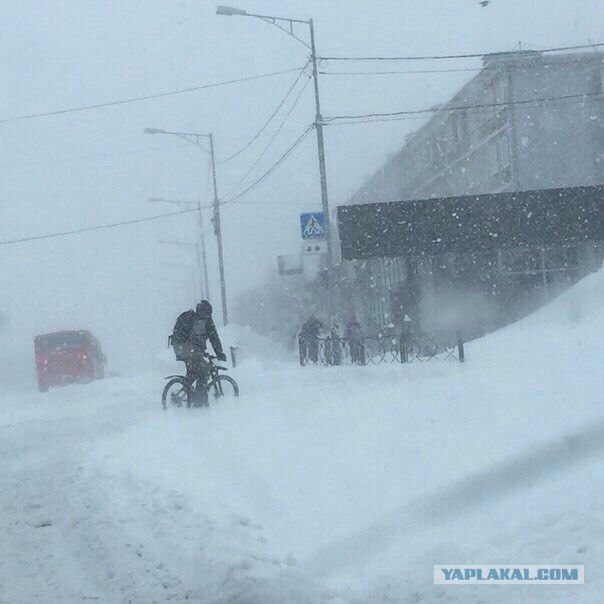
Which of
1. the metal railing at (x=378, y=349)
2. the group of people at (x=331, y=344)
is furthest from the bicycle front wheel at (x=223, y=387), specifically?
the group of people at (x=331, y=344)

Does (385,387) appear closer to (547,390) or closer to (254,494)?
(547,390)

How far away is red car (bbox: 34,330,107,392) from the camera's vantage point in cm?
4275

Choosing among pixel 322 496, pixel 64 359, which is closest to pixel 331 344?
pixel 64 359

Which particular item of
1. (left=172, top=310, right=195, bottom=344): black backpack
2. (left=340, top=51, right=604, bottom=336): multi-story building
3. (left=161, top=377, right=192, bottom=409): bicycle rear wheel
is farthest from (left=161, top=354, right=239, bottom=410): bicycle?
(left=340, top=51, right=604, bottom=336): multi-story building

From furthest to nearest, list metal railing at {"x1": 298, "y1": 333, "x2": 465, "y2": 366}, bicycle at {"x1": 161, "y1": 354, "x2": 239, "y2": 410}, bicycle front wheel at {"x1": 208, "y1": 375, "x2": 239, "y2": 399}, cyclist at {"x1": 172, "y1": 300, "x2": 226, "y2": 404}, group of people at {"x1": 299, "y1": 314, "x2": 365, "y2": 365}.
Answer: group of people at {"x1": 299, "y1": 314, "x2": 365, "y2": 365} → metal railing at {"x1": 298, "y1": 333, "x2": 465, "y2": 366} → bicycle front wheel at {"x1": 208, "y1": 375, "x2": 239, "y2": 399} → cyclist at {"x1": 172, "y1": 300, "x2": 226, "y2": 404} → bicycle at {"x1": 161, "y1": 354, "x2": 239, "y2": 410}

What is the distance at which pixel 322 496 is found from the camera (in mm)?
9711

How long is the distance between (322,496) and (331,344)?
19274 mm

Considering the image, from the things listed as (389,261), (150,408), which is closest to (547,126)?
(389,261)

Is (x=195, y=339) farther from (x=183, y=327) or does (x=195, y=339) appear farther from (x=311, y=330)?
(x=311, y=330)

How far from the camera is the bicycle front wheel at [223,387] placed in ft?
57.2

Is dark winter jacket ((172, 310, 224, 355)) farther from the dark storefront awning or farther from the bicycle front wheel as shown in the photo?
the dark storefront awning

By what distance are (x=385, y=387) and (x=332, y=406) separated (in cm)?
190

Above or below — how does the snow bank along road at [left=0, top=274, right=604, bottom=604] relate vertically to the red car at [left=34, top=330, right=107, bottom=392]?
above

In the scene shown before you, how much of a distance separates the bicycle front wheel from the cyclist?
0.91 ft
